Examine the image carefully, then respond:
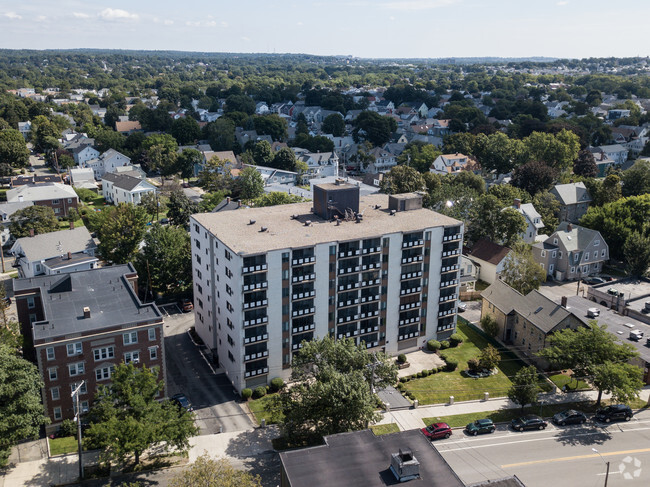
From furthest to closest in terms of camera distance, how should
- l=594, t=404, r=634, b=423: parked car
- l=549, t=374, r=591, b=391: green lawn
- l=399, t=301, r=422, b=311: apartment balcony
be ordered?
l=399, t=301, r=422, b=311: apartment balcony → l=549, t=374, r=591, b=391: green lawn → l=594, t=404, r=634, b=423: parked car

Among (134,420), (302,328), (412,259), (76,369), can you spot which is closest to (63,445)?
(76,369)

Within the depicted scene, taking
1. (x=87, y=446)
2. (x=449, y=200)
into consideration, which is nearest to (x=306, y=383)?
(x=87, y=446)

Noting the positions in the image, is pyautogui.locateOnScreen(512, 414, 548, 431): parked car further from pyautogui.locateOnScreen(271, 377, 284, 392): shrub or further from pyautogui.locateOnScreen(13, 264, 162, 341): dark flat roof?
pyautogui.locateOnScreen(13, 264, 162, 341): dark flat roof

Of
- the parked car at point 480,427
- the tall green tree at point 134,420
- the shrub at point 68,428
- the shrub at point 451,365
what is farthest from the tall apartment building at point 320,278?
the shrub at point 68,428

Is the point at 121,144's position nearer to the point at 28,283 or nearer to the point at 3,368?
the point at 28,283

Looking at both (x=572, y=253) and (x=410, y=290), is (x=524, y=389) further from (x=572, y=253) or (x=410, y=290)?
(x=572, y=253)

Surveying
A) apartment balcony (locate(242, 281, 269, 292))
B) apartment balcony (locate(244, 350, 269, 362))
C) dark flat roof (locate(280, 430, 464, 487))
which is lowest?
apartment balcony (locate(244, 350, 269, 362))

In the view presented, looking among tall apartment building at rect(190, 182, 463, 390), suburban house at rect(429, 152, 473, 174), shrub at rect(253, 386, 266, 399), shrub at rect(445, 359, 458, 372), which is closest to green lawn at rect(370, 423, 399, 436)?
tall apartment building at rect(190, 182, 463, 390)
